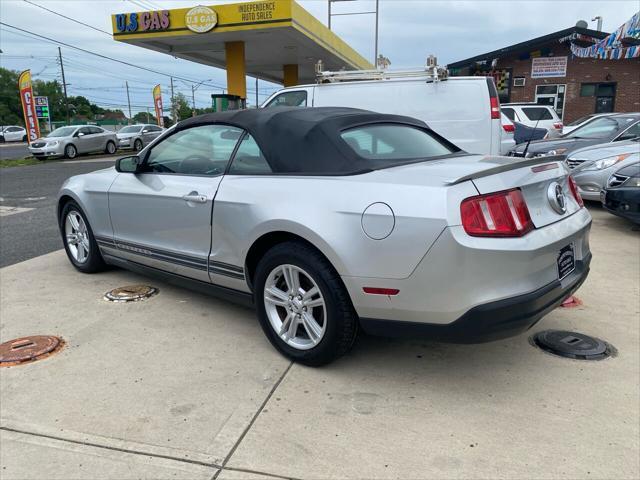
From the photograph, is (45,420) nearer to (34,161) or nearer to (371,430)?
(371,430)

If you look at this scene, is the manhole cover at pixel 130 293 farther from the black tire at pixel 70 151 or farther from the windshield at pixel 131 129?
the windshield at pixel 131 129

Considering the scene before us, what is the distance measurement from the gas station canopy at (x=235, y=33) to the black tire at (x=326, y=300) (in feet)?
43.4

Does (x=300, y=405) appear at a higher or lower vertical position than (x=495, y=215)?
lower

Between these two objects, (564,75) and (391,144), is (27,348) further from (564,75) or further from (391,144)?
(564,75)

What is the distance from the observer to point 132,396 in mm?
2900

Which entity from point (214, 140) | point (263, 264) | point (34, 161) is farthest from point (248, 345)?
point (34, 161)

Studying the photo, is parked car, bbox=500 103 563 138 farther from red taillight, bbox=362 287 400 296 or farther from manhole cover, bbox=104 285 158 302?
red taillight, bbox=362 287 400 296

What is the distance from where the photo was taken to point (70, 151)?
71.1 feet

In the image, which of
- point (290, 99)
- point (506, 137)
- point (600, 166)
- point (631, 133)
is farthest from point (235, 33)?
point (600, 166)

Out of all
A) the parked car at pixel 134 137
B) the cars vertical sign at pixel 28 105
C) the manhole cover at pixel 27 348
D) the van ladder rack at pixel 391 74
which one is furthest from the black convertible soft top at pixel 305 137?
the cars vertical sign at pixel 28 105

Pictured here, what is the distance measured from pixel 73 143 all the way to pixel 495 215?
2249 centimetres

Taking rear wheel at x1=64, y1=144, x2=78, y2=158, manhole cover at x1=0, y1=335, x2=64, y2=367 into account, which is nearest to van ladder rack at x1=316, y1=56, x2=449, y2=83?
manhole cover at x1=0, y1=335, x2=64, y2=367

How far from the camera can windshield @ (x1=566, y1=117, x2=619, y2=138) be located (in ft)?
33.6

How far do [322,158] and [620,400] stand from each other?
2.13 meters
